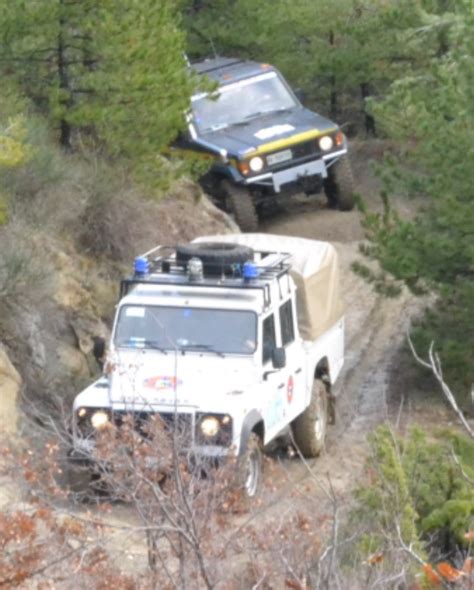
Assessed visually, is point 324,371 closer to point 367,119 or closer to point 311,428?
point 311,428

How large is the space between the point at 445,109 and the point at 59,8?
14.0ft

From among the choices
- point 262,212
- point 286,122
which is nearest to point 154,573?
point 286,122

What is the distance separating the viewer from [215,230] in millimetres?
21016

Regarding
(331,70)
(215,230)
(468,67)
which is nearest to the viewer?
(468,67)

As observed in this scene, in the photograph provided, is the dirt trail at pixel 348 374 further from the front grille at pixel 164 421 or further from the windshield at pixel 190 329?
the windshield at pixel 190 329

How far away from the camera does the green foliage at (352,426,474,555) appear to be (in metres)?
8.71

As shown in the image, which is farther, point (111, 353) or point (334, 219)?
point (334, 219)

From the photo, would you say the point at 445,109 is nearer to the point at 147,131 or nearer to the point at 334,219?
the point at 147,131

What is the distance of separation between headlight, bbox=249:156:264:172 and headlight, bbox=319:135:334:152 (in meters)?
0.99

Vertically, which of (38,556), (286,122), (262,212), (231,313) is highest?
(38,556)

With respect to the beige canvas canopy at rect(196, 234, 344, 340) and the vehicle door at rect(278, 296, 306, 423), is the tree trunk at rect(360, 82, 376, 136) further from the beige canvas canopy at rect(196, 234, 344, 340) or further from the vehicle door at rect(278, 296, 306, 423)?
the vehicle door at rect(278, 296, 306, 423)

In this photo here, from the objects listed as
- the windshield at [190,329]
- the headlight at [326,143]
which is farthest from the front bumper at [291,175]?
the windshield at [190,329]

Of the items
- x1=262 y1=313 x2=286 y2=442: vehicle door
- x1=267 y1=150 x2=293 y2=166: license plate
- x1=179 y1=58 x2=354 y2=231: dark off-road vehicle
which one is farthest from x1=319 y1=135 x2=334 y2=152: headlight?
x1=262 y1=313 x2=286 y2=442: vehicle door

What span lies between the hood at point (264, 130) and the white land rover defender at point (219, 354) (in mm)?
7646
